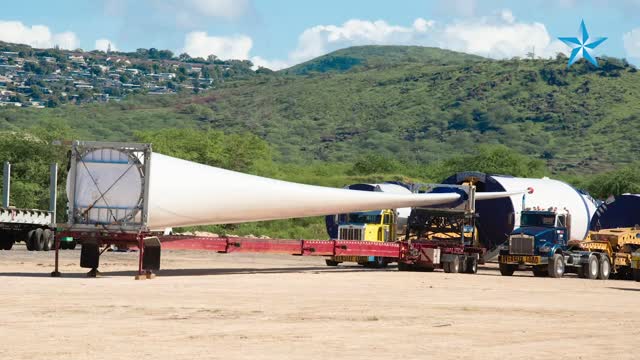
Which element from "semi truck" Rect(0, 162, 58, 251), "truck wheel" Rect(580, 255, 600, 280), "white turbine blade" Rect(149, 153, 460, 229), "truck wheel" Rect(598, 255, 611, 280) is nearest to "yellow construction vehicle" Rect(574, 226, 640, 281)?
"truck wheel" Rect(598, 255, 611, 280)

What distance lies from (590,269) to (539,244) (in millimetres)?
2210

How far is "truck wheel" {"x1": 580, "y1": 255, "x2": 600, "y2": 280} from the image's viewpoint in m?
44.7

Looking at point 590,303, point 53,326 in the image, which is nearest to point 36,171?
point 590,303

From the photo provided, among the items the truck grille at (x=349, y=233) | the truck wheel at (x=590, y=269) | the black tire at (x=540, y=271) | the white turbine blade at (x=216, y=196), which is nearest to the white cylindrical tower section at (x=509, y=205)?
the black tire at (x=540, y=271)

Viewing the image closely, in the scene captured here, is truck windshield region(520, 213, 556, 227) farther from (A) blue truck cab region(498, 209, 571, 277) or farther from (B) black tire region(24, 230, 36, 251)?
(B) black tire region(24, 230, 36, 251)

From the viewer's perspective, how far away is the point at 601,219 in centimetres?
4975

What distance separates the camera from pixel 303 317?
23656mm

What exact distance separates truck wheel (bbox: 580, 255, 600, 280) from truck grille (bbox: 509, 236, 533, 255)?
7.51 feet

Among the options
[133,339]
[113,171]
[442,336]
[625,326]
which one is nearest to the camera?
[133,339]

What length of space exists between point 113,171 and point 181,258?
1920 cm

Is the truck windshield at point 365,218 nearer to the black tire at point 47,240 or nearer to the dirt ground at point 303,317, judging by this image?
the dirt ground at point 303,317

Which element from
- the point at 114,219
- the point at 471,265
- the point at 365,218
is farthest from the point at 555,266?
the point at 114,219

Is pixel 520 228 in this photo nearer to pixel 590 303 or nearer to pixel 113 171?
pixel 590 303

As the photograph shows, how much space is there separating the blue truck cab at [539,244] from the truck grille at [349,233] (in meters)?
5.70
